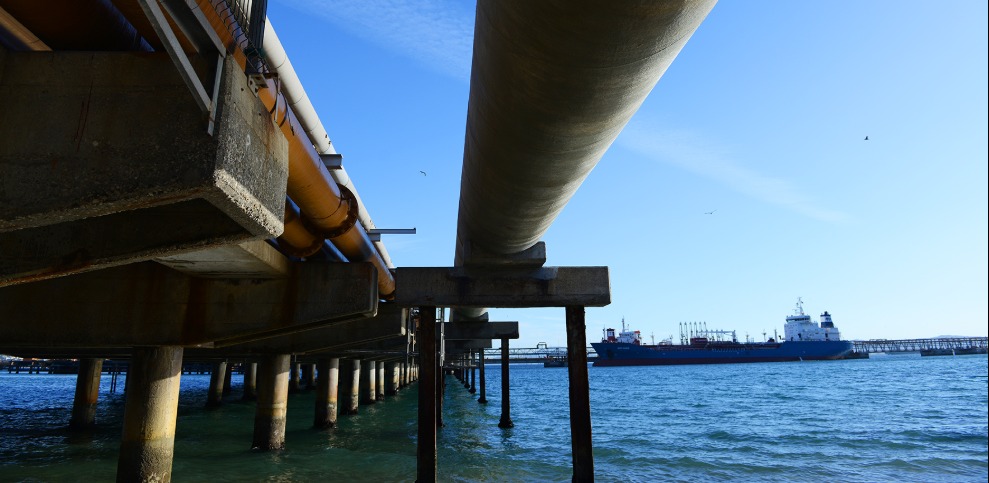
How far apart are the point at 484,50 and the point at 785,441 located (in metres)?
22.3

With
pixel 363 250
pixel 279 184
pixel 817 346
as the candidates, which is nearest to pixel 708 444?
pixel 363 250

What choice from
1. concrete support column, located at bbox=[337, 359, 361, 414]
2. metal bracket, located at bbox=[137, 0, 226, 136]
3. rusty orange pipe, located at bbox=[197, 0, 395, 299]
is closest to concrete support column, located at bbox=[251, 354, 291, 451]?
rusty orange pipe, located at bbox=[197, 0, 395, 299]

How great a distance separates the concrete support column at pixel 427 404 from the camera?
10578mm

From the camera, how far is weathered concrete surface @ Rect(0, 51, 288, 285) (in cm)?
370

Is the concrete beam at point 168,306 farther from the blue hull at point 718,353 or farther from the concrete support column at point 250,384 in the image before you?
the blue hull at point 718,353

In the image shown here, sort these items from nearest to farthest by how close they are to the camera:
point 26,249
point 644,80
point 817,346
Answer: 1. point 644,80
2. point 26,249
3. point 817,346

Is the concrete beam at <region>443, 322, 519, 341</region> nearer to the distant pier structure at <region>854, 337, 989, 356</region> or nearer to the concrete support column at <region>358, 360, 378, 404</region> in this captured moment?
the concrete support column at <region>358, 360, 378, 404</region>

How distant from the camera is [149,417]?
9344 millimetres

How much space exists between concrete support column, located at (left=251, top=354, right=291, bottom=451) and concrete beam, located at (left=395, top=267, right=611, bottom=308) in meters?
6.35

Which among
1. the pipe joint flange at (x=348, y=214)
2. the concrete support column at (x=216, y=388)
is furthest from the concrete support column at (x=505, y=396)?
the concrete support column at (x=216, y=388)

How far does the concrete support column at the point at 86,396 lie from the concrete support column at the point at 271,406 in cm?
956

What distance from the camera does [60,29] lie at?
164 inches

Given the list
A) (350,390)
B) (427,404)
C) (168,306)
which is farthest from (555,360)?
(168,306)

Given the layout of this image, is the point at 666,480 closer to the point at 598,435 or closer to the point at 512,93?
the point at 598,435
